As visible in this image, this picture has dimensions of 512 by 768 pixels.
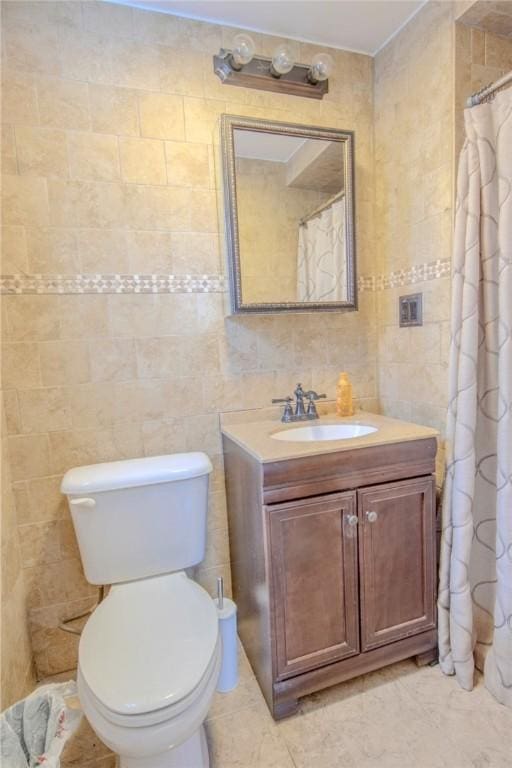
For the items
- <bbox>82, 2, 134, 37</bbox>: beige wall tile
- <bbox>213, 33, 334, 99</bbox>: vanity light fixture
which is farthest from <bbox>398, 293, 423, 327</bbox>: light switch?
<bbox>82, 2, 134, 37</bbox>: beige wall tile

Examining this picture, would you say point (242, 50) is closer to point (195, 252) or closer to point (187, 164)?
point (187, 164)

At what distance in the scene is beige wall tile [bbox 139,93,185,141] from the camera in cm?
148

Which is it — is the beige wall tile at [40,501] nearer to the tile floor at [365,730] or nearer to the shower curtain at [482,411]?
the tile floor at [365,730]

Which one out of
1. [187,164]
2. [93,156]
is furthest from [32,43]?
[187,164]

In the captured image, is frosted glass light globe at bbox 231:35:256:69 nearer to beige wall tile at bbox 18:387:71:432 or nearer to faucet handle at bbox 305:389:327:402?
faucet handle at bbox 305:389:327:402

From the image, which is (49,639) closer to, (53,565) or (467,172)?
(53,565)

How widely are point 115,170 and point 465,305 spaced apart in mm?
1328

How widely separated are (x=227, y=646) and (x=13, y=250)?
5.27 ft

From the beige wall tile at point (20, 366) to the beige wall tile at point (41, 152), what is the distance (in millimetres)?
603

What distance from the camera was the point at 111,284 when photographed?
150cm

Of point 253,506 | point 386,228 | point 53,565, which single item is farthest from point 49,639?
point 386,228

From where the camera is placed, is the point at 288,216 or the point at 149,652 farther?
the point at 288,216

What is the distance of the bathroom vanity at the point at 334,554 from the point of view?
1247 millimetres

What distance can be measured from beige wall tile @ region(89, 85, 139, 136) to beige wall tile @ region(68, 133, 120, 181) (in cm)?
4
